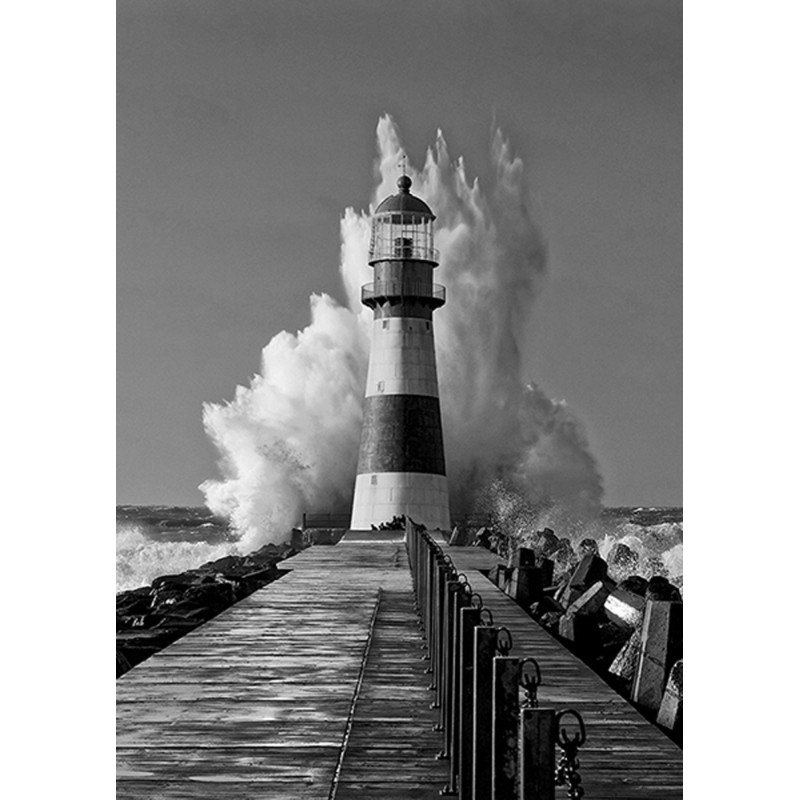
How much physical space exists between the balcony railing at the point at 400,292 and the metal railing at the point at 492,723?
36.7ft

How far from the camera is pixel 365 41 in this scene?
16.3 meters

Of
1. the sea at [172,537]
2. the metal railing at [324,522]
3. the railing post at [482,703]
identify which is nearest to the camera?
the railing post at [482,703]

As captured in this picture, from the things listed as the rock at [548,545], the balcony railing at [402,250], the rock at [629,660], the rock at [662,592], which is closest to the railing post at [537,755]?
the rock at [629,660]

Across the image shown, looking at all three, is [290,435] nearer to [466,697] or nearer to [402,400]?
[402,400]

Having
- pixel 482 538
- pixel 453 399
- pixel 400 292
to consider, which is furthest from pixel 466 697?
pixel 453 399

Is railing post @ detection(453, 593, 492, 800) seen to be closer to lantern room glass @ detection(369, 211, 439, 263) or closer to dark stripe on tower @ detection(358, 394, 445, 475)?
dark stripe on tower @ detection(358, 394, 445, 475)

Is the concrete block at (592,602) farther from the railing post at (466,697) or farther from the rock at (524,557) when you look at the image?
the railing post at (466,697)

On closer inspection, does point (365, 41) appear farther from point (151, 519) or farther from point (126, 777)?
point (126, 777)

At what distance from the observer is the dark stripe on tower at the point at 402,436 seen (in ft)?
43.4

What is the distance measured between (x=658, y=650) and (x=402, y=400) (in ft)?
33.1

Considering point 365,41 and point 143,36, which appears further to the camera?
point 143,36

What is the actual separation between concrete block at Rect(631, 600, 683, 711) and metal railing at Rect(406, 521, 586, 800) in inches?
34.5
